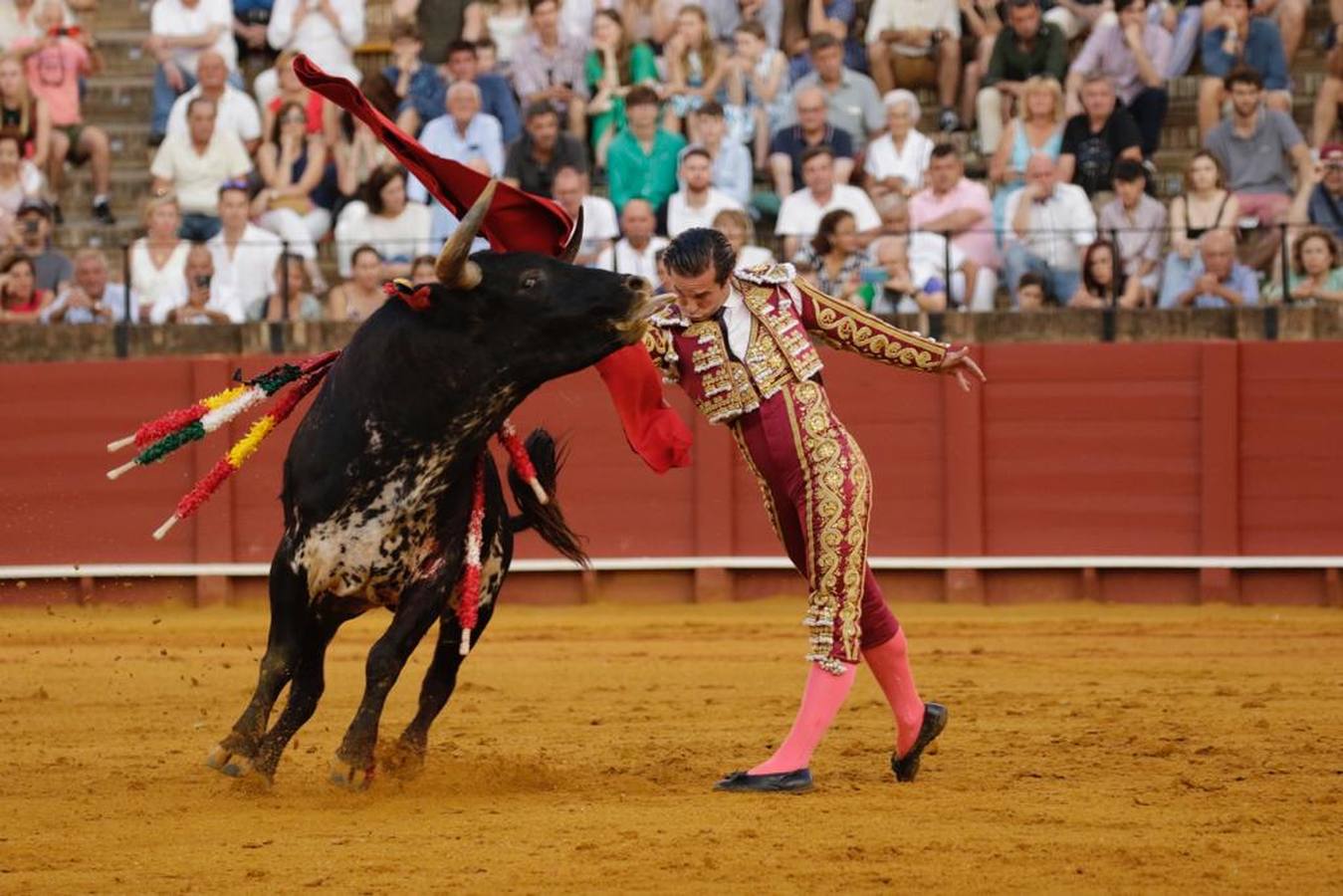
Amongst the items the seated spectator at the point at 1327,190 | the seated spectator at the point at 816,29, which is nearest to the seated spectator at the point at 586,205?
the seated spectator at the point at 816,29

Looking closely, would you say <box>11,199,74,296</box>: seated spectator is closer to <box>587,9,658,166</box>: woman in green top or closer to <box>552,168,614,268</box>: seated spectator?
<box>552,168,614,268</box>: seated spectator

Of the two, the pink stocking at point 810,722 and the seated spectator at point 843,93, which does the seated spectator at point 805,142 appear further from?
the pink stocking at point 810,722

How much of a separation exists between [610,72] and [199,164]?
221 centimetres

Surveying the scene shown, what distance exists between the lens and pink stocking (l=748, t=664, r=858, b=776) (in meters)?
5.26

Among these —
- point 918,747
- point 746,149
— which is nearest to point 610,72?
point 746,149

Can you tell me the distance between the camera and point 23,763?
6.00 meters

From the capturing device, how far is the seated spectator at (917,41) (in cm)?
1173

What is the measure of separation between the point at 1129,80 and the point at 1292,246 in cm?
158

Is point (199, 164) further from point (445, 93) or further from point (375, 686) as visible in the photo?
point (375, 686)

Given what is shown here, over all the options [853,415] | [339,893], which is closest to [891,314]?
[853,415]

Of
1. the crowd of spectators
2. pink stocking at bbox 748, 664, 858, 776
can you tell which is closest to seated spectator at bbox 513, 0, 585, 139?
the crowd of spectators

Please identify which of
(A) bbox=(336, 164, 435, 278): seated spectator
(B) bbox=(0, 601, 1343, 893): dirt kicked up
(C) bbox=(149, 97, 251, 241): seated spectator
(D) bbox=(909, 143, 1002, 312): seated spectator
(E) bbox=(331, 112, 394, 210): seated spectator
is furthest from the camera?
(C) bbox=(149, 97, 251, 241): seated spectator

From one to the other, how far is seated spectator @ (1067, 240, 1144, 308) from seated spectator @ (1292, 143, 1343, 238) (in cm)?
88

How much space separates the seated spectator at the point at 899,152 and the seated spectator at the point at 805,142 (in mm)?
128
